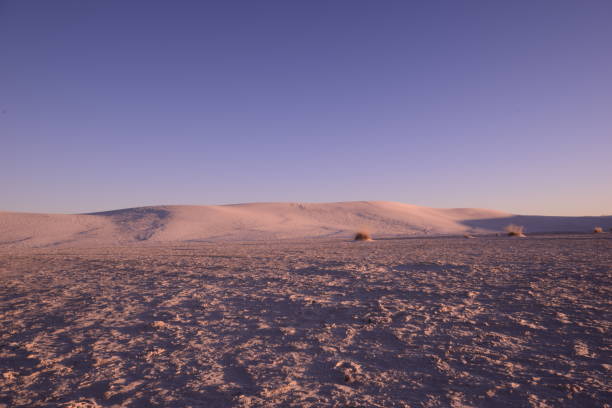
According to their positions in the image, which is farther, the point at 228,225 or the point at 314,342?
the point at 228,225

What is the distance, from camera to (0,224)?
115 feet

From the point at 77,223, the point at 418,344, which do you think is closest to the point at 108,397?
the point at 418,344

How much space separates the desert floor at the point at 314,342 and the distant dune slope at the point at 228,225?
22590 mm

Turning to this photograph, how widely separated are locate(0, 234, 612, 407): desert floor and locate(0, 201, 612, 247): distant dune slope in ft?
74.1

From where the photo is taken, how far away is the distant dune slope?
97.3 feet

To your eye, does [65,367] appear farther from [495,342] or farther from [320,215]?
[320,215]

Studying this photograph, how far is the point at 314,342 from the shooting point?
3113 mm

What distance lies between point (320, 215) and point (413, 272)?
42751 millimetres

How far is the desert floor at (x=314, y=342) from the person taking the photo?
7.25 ft

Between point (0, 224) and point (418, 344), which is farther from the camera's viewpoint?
point (0, 224)

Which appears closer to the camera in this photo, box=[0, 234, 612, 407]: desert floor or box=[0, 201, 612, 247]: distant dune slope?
box=[0, 234, 612, 407]: desert floor

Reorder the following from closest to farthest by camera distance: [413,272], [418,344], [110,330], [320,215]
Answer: [418,344]
[110,330]
[413,272]
[320,215]

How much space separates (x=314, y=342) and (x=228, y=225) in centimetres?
3634

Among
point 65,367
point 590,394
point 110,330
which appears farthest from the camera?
point 110,330
